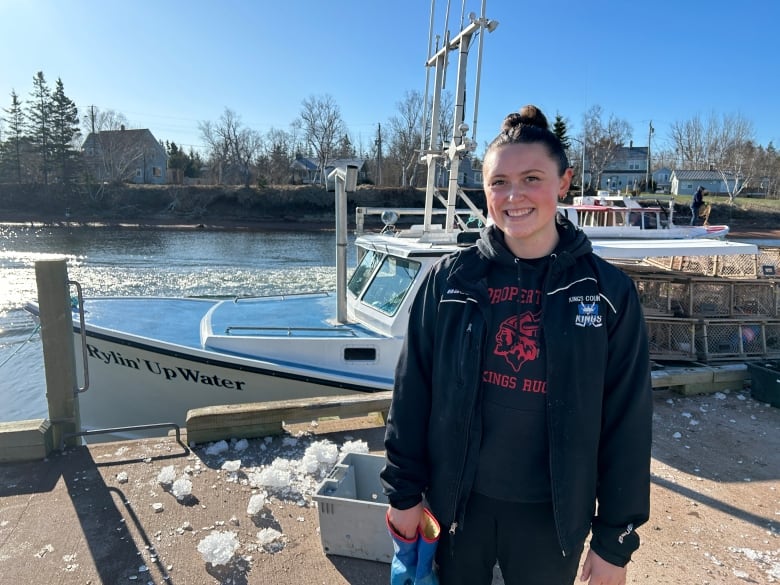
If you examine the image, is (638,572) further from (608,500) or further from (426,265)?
(426,265)

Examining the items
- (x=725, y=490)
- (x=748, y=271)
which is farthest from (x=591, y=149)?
(x=725, y=490)

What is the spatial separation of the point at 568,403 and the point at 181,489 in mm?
2623

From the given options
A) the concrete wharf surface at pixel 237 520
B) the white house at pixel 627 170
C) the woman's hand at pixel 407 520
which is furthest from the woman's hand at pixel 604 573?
the white house at pixel 627 170

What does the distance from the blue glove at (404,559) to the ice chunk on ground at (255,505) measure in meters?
1.58

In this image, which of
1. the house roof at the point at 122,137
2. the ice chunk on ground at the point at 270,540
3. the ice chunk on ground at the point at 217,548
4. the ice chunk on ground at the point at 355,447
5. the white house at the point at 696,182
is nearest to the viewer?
the ice chunk on ground at the point at 217,548

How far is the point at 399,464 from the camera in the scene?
1687 mm

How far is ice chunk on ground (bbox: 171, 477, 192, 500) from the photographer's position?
3221mm

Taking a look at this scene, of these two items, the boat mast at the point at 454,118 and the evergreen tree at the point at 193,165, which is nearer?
the boat mast at the point at 454,118

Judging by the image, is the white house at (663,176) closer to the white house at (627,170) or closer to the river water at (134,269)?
the white house at (627,170)

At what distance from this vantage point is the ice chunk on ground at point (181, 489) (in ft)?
10.6

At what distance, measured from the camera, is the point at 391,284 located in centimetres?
581

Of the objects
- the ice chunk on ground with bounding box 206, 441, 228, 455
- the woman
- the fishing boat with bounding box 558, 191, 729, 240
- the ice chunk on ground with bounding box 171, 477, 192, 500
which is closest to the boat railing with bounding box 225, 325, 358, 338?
the ice chunk on ground with bounding box 206, 441, 228, 455

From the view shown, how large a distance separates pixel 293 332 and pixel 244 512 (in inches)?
105

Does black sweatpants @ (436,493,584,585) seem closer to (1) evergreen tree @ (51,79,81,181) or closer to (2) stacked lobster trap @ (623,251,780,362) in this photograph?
(2) stacked lobster trap @ (623,251,780,362)
